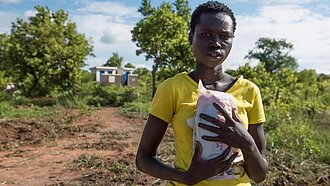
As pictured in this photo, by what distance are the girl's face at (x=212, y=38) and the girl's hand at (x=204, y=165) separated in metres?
0.28

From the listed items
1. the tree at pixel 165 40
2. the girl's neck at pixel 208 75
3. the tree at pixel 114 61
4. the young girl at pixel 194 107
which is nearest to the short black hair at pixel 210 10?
the young girl at pixel 194 107

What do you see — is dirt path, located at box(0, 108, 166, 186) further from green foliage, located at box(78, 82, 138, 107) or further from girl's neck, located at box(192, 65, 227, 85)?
green foliage, located at box(78, 82, 138, 107)

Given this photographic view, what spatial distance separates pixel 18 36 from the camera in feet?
51.3

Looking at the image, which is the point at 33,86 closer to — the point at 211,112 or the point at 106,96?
the point at 106,96

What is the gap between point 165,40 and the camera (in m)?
14.0

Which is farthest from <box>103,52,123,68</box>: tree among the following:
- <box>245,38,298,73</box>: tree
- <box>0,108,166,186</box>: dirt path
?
<box>0,108,166,186</box>: dirt path

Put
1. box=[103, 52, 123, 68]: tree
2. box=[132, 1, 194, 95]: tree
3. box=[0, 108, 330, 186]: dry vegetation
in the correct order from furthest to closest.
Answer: box=[103, 52, 123, 68]: tree < box=[132, 1, 194, 95]: tree < box=[0, 108, 330, 186]: dry vegetation

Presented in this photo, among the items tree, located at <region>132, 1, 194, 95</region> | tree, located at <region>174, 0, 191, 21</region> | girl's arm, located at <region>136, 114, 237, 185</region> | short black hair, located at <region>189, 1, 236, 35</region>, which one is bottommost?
girl's arm, located at <region>136, 114, 237, 185</region>

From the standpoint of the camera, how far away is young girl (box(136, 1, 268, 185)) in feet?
3.36

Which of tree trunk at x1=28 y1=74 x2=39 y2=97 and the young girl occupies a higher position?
the young girl

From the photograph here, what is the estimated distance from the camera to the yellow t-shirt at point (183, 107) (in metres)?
1.05

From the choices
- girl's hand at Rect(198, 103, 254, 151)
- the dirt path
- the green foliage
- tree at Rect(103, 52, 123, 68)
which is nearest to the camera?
girl's hand at Rect(198, 103, 254, 151)

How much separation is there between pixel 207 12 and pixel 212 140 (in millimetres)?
413

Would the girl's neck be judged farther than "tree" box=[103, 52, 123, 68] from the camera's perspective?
No
